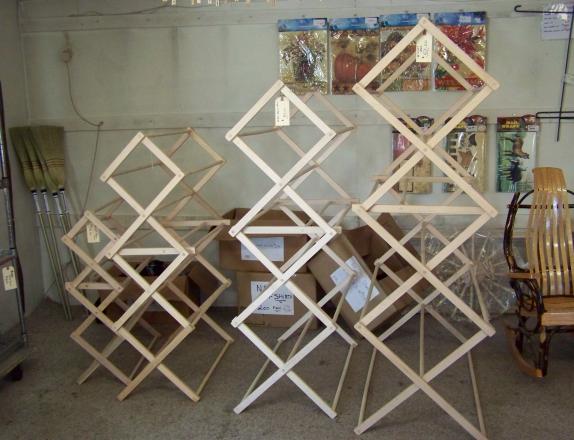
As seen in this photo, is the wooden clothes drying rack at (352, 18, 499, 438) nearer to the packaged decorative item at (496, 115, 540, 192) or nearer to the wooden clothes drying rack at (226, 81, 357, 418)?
the wooden clothes drying rack at (226, 81, 357, 418)

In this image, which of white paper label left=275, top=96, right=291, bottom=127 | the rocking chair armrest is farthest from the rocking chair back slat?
white paper label left=275, top=96, right=291, bottom=127

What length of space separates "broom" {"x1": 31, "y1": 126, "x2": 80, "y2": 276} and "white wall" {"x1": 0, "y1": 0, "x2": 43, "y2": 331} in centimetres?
18

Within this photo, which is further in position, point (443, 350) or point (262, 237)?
point (262, 237)

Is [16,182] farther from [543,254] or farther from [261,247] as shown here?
[543,254]

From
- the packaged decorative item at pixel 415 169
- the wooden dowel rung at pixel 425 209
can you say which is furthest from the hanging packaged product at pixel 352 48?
the wooden dowel rung at pixel 425 209

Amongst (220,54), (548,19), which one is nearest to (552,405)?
(548,19)

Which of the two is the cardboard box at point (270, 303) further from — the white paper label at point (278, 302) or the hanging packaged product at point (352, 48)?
the hanging packaged product at point (352, 48)

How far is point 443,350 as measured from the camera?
3.59 meters

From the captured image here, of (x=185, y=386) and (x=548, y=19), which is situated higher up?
(x=548, y=19)

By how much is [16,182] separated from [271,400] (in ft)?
7.55

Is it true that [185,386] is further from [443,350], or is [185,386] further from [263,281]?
[443,350]

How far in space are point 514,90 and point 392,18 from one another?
35.3 inches

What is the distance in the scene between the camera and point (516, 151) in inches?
157

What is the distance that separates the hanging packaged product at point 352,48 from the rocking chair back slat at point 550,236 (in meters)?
1.24
